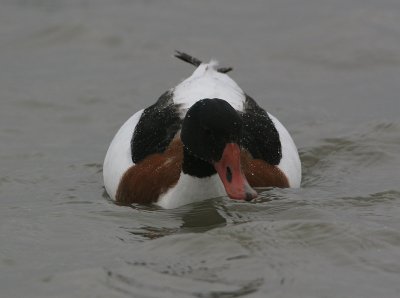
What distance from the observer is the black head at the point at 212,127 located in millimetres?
9000

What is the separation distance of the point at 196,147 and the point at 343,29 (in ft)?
25.5

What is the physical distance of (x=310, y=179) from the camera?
1119cm

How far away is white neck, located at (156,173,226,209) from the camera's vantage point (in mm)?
9688

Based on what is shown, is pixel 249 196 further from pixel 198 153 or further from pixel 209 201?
pixel 209 201

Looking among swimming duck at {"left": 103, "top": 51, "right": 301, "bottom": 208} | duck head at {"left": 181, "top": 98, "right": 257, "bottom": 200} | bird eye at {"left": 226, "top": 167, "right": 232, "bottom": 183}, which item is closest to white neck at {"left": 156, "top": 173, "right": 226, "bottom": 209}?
swimming duck at {"left": 103, "top": 51, "right": 301, "bottom": 208}

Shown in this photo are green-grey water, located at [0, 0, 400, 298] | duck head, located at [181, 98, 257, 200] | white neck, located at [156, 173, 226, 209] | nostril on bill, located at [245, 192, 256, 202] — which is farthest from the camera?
white neck, located at [156, 173, 226, 209]

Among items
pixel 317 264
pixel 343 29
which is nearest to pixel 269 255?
pixel 317 264

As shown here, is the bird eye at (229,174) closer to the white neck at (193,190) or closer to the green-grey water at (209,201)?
the green-grey water at (209,201)

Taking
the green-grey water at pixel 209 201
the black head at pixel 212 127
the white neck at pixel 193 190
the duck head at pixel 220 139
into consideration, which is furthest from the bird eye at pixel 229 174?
the white neck at pixel 193 190

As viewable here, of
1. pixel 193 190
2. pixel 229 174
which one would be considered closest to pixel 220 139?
pixel 229 174

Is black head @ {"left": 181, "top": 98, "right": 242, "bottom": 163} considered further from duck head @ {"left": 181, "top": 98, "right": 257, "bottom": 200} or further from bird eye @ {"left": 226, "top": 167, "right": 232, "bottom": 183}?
bird eye @ {"left": 226, "top": 167, "right": 232, "bottom": 183}

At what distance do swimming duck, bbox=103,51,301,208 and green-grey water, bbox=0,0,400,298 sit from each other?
0.16 metres

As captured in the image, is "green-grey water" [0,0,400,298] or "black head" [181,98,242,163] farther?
"black head" [181,98,242,163]

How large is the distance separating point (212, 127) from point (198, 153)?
1.14 ft
